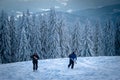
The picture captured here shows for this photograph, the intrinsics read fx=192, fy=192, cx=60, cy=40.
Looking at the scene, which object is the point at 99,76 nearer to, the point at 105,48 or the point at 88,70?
the point at 88,70

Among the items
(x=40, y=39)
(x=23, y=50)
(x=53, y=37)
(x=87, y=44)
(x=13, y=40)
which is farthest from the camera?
(x=13, y=40)

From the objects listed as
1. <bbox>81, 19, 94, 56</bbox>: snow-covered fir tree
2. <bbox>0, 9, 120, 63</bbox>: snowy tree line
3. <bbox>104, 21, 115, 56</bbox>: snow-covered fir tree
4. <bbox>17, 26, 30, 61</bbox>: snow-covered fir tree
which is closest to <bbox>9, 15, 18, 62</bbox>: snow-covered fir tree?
<bbox>0, 9, 120, 63</bbox>: snowy tree line

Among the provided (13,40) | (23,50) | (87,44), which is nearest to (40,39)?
(23,50)

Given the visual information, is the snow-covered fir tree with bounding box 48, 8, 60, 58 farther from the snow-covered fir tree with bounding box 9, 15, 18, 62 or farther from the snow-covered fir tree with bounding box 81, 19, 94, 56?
the snow-covered fir tree with bounding box 9, 15, 18, 62

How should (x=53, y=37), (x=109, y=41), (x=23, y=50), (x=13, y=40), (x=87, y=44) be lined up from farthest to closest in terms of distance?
(x=109, y=41), (x=13, y=40), (x=87, y=44), (x=23, y=50), (x=53, y=37)

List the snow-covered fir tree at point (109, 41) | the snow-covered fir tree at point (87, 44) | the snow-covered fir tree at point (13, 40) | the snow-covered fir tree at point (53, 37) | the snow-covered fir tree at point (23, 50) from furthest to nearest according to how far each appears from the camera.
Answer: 1. the snow-covered fir tree at point (109, 41)
2. the snow-covered fir tree at point (13, 40)
3. the snow-covered fir tree at point (87, 44)
4. the snow-covered fir tree at point (23, 50)
5. the snow-covered fir tree at point (53, 37)

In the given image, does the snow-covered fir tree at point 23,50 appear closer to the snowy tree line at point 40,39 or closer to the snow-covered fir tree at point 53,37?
the snowy tree line at point 40,39

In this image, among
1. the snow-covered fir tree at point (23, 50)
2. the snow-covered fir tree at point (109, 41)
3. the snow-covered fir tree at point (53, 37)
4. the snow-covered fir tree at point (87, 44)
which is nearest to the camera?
the snow-covered fir tree at point (53, 37)

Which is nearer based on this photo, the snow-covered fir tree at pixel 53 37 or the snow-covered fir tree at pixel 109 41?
the snow-covered fir tree at pixel 53 37

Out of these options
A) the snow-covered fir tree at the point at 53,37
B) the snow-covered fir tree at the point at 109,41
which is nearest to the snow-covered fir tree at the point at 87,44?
the snow-covered fir tree at the point at 53,37

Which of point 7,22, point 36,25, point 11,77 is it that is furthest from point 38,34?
point 11,77

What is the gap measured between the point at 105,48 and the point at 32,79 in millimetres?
52221

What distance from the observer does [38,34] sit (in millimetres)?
53531

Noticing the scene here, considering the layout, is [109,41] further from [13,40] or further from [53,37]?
[13,40]
